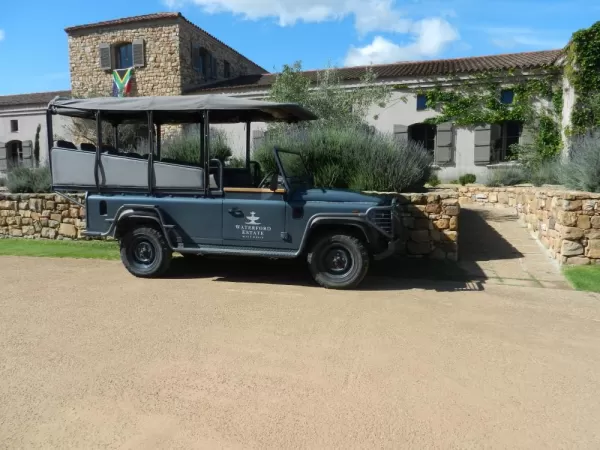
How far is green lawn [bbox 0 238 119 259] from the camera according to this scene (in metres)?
8.02

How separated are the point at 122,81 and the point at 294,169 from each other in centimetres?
1872

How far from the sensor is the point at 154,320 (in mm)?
4602

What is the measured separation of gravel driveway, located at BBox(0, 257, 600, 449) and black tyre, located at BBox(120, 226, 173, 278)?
2.24 ft

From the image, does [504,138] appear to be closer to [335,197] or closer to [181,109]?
[335,197]

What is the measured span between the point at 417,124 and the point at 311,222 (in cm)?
1473

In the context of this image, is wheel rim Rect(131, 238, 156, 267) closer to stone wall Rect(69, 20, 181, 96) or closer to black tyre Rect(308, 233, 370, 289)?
black tyre Rect(308, 233, 370, 289)

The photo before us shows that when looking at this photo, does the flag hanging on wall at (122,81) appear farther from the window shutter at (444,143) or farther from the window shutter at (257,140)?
the window shutter at (444,143)

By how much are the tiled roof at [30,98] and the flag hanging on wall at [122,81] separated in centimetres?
400

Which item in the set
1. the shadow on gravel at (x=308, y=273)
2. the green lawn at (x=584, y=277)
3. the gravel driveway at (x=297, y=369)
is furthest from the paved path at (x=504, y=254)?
the gravel driveway at (x=297, y=369)

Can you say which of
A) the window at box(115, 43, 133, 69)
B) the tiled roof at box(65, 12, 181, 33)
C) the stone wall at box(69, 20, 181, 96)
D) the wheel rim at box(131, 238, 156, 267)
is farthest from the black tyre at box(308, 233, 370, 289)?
the window at box(115, 43, 133, 69)

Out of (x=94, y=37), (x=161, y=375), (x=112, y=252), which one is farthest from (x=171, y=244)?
(x=94, y=37)

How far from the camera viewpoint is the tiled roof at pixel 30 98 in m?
24.2

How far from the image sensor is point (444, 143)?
1833cm

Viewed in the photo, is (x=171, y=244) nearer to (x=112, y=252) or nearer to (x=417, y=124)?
(x=112, y=252)
